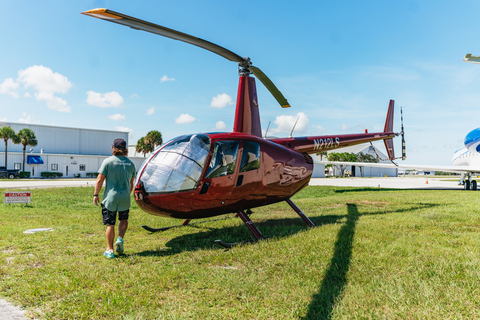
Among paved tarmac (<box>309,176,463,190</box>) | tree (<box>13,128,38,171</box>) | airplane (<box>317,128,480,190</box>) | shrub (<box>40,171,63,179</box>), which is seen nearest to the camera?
airplane (<box>317,128,480,190</box>)

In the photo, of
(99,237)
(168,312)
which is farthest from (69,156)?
(168,312)

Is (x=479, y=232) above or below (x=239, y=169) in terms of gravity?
below

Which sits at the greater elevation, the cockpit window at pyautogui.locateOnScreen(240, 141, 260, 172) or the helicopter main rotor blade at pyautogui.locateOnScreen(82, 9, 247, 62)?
the helicopter main rotor blade at pyautogui.locateOnScreen(82, 9, 247, 62)

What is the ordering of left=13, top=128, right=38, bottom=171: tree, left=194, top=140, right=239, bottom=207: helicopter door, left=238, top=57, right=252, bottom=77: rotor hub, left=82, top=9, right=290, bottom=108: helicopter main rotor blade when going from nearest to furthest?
left=82, top=9, right=290, bottom=108: helicopter main rotor blade
left=194, top=140, right=239, bottom=207: helicopter door
left=238, top=57, right=252, bottom=77: rotor hub
left=13, top=128, right=38, bottom=171: tree

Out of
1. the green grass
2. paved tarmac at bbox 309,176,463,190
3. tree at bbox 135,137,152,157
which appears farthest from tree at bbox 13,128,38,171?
the green grass

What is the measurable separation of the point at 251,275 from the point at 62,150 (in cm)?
→ 5868

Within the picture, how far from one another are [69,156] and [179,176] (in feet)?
165

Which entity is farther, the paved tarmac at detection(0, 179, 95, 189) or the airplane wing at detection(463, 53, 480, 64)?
the paved tarmac at detection(0, 179, 95, 189)

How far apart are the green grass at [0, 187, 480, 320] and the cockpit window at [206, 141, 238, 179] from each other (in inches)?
53.4

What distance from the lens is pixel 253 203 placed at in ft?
22.0

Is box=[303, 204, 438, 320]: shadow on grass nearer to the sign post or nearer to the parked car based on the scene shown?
the sign post

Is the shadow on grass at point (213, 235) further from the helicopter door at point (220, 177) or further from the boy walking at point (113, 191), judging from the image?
the helicopter door at point (220, 177)

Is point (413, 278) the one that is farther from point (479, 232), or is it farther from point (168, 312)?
point (479, 232)

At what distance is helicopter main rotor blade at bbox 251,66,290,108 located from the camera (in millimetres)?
7398
